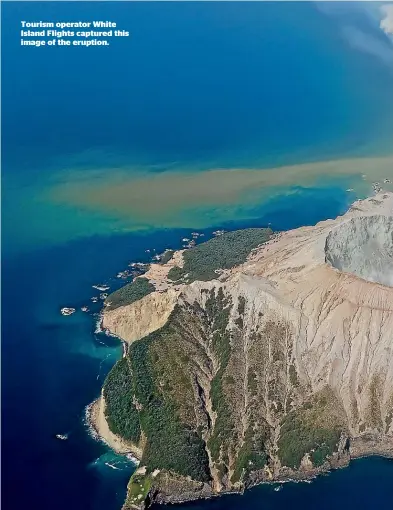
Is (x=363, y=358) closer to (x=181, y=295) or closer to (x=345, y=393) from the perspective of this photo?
(x=345, y=393)

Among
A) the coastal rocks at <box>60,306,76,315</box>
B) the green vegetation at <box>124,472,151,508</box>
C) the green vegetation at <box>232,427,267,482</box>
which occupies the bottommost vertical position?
the green vegetation at <box>124,472,151,508</box>

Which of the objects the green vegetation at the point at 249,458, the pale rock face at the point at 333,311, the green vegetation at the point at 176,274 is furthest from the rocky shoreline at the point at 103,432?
the green vegetation at the point at 176,274

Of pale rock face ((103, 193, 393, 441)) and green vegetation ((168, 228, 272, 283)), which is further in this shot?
green vegetation ((168, 228, 272, 283))

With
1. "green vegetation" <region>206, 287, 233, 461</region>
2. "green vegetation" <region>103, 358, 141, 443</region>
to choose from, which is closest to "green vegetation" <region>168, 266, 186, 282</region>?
"green vegetation" <region>206, 287, 233, 461</region>

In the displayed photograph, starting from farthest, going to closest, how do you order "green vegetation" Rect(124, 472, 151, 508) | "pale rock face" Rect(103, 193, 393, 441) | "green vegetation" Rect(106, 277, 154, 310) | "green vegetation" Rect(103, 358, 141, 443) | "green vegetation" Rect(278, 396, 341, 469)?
"green vegetation" Rect(106, 277, 154, 310)
"pale rock face" Rect(103, 193, 393, 441)
"green vegetation" Rect(103, 358, 141, 443)
"green vegetation" Rect(278, 396, 341, 469)
"green vegetation" Rect(124, 472, 151, 508)

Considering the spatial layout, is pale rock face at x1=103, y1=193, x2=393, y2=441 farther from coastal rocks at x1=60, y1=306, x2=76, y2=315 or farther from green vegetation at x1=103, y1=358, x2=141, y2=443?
coastal rocks at x1=60, y1=306, x2=76, y2=315

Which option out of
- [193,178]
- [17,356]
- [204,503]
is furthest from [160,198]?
[204,503]
